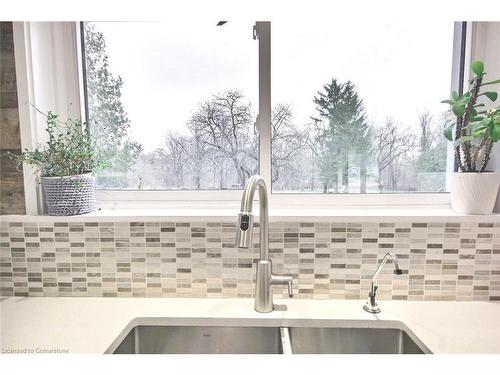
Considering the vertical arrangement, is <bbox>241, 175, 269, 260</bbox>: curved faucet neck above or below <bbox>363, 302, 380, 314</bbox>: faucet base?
above

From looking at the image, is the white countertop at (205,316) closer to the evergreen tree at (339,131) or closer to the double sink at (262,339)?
the double sink at (262,339)

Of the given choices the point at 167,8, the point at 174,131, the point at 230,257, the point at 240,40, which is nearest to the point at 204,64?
the point at 240,40

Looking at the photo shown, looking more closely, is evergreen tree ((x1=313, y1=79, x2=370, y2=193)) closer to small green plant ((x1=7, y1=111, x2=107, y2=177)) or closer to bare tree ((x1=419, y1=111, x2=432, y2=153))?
bare tree ((x1=419, y1=111, x2=432, y2=153))

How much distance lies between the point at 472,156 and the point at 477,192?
0.38ft

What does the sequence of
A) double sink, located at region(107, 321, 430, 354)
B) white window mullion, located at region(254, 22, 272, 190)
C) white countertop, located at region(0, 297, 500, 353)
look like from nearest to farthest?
white countertop, located at region(0, 297, 500, 353) < double sink, located at region(107, 321, 430, 354) < white window mullion, located at region(254, 22, 272, 190)

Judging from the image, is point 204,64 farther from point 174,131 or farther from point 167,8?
point 167,8

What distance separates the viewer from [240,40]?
1293mm

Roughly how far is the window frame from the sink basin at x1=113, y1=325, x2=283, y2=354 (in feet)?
1.50

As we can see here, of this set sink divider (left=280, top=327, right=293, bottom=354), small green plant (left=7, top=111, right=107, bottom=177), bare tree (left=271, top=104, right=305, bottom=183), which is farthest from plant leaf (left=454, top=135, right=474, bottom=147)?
small green plant (left=7, top=111, right=107, bottom=177)

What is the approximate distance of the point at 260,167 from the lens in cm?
A: 131

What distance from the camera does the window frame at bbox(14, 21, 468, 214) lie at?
1.26m

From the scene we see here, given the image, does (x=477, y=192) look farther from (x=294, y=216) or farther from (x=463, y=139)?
(x=294, y=216)

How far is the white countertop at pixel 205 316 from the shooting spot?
0.91 metres
